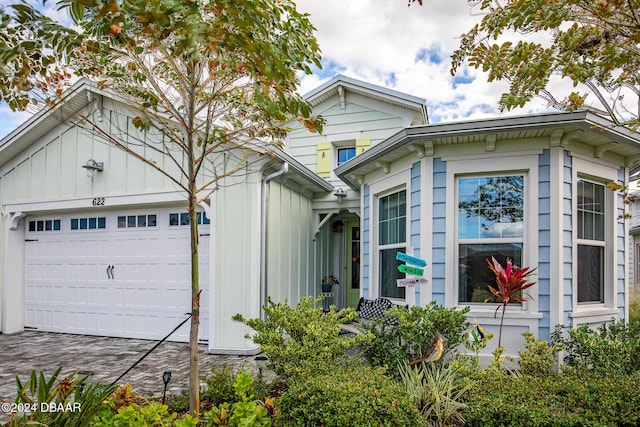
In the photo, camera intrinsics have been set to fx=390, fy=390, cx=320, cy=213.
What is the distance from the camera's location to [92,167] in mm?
6500

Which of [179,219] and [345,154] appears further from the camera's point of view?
[345,154]

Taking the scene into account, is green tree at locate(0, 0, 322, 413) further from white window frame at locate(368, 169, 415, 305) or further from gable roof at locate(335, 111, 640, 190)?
white window frame at locate(368, 169, 415, 305)

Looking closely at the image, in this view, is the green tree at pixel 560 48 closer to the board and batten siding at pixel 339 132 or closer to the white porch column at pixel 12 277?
the board and batten siding at pixel 339 132

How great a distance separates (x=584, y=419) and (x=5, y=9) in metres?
3.91

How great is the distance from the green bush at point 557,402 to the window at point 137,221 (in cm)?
546

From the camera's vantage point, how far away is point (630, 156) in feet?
16.2

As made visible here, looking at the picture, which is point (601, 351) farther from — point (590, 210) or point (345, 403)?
point (345, 403)

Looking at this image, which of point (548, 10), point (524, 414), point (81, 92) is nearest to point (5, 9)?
point (548, 10)

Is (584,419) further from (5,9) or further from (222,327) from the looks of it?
(222,327)

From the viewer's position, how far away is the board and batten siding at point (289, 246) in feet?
20.1

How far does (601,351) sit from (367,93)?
21.0 feet

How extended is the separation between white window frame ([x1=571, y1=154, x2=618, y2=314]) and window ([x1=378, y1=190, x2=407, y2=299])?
1946mm

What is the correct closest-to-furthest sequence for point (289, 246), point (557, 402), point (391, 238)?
1. point (557, 402)
2. point (391, 238)
3. point (289, 246)

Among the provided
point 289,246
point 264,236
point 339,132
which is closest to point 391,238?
point 264,236
